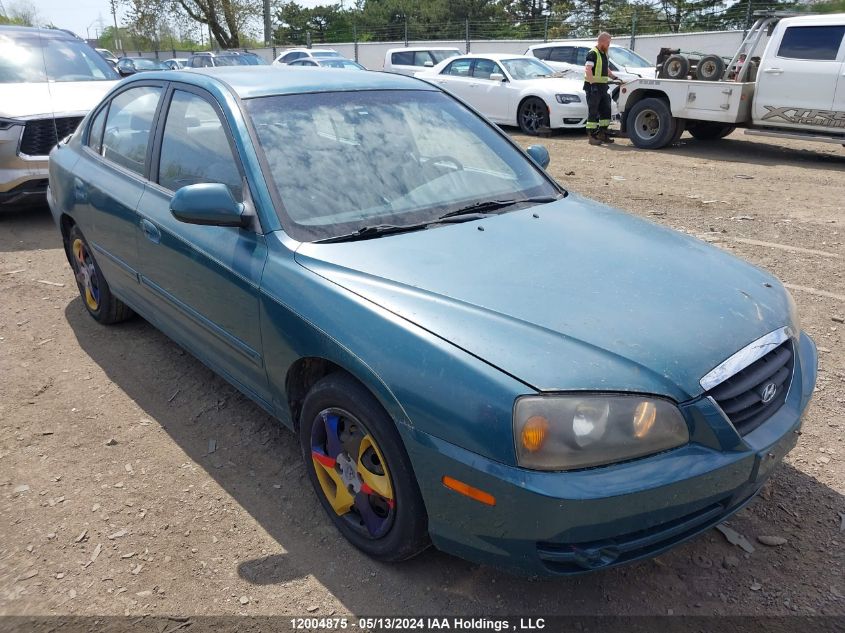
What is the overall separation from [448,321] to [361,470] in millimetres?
677

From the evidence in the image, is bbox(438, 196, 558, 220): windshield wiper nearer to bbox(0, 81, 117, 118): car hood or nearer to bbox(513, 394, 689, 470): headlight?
bbox(513, 394, 689, 470): headlight

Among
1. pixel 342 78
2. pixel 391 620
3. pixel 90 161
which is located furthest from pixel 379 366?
pixel 90 161

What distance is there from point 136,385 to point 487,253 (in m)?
2.36

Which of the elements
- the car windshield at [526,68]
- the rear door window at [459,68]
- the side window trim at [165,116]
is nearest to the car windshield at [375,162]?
the side window trim at [165,116]

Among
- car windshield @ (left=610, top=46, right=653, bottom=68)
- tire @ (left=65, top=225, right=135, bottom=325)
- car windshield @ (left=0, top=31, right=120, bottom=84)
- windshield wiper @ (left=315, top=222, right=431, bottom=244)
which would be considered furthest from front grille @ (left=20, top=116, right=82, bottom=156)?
car windshield @ (left=610, top=46, right=653, bottom=68)

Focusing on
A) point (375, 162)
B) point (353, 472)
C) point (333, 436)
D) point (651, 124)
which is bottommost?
point (353, 472)

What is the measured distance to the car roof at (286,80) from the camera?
3238mm

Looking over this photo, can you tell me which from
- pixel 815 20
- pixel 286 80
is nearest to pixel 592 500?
pixel 286 80

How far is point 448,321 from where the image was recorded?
222 cm

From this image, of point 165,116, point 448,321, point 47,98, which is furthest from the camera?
point 47,98

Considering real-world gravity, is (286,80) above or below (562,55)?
below

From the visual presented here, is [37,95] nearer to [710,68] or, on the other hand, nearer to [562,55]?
[710,68]

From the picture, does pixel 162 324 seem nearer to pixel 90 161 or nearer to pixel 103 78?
pixel 90 161

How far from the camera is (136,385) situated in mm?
3961
